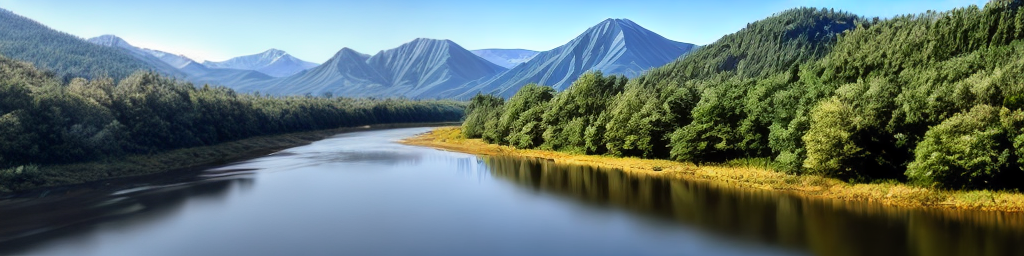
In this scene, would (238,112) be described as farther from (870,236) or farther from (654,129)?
(870,236)

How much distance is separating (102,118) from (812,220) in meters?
86.0

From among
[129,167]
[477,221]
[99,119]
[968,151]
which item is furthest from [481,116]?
[968,151]

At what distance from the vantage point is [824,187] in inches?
1951

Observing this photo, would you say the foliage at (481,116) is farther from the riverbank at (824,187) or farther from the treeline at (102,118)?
the treeline at (102,118)

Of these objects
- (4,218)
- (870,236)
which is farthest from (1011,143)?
(4,218)

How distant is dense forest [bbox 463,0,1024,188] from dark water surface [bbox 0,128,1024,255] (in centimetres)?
442

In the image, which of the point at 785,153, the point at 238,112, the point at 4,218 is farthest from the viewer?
the point at 238,112

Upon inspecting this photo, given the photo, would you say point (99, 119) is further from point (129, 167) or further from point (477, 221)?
point (477, 221)

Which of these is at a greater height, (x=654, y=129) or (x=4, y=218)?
(x=654, y=129)

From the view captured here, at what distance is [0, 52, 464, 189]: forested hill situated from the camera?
6512 cm

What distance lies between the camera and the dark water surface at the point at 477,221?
3478 centimetres

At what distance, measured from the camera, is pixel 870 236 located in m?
→ 35.2

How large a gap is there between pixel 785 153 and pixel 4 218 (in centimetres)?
6363

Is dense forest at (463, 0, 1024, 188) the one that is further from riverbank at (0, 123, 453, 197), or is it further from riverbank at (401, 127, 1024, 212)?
riverbank at (0, 123, 453, 197)
